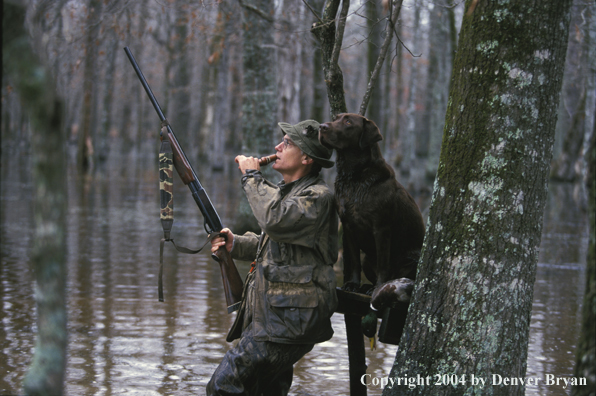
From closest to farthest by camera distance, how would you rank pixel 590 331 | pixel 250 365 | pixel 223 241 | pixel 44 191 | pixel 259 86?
pixel 44 191 < pixel 590 331 < pixel 250 365 < pixel 223 241 < pixel 259 86

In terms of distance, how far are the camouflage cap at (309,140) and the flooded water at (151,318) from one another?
2007 millimetres

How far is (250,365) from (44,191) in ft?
5.65

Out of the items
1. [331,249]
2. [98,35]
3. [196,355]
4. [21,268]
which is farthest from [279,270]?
[98,35]

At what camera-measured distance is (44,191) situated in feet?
8.29

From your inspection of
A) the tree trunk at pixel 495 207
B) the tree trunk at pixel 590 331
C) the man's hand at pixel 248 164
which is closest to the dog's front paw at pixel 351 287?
the tree trunk at pixel 495 207

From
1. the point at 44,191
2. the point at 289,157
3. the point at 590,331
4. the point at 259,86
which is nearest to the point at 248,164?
the point at 289,157

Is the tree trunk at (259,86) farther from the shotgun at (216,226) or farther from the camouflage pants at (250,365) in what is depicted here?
the camouflage pants at (250,365)

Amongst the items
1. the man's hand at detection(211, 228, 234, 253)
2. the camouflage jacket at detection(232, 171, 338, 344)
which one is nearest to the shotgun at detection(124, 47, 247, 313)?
the man's hand at detection(211, 228, 234, 253)

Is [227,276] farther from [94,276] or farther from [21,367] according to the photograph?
[94,276]

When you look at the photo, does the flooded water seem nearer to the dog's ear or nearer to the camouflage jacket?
the camouflage jacket

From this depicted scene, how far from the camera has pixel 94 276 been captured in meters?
8.76

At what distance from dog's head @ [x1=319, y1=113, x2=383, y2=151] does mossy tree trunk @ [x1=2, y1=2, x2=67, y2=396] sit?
182 centimetres

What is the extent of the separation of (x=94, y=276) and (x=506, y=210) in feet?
21.6

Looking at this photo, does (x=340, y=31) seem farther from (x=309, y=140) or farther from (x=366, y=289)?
(x=366, y=289)
